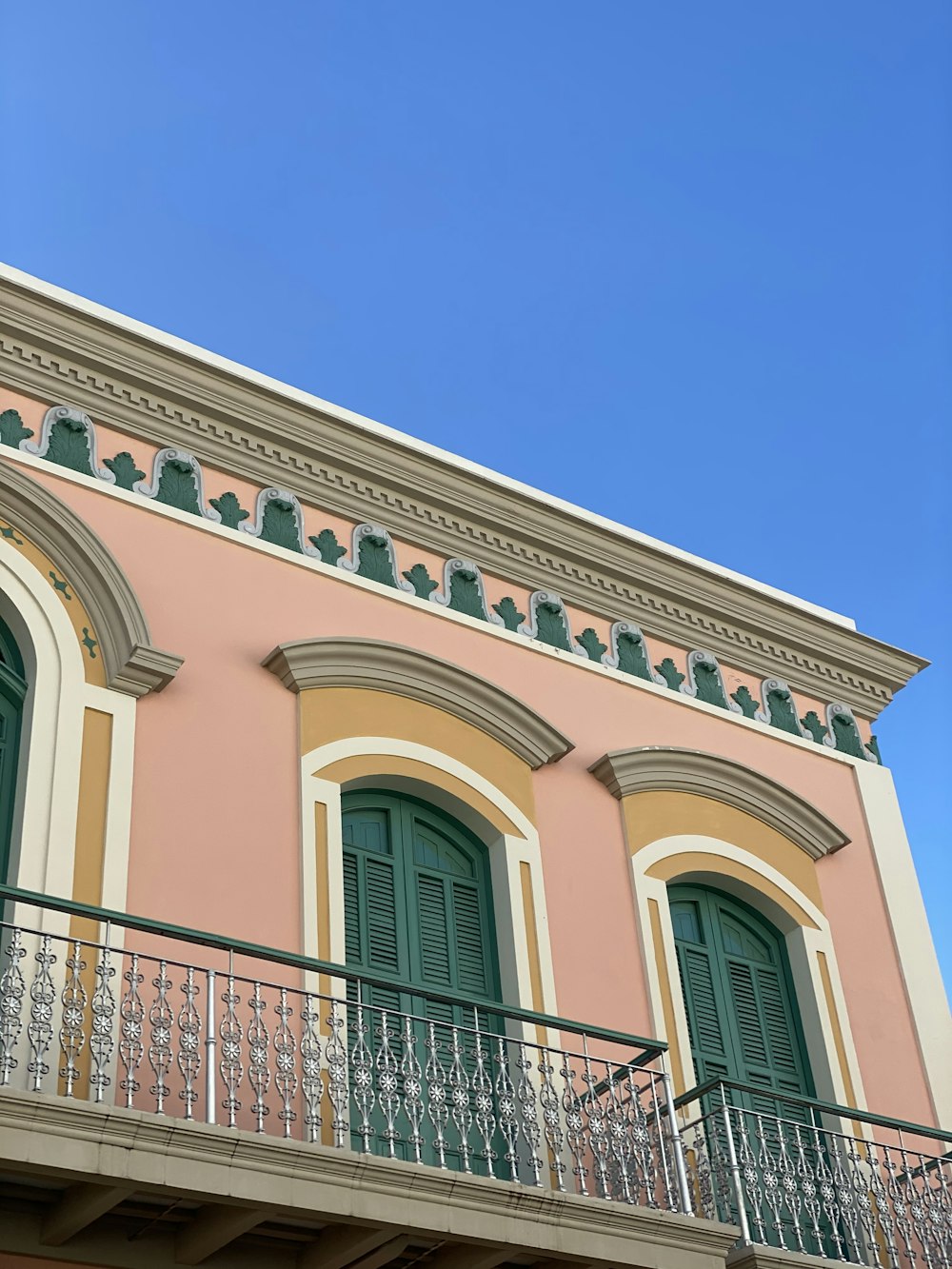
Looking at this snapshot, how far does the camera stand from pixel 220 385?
1098 centimetres

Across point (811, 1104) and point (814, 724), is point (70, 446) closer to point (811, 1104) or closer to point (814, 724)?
point (811, 1104)

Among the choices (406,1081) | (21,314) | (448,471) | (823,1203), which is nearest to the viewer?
(406,1081)

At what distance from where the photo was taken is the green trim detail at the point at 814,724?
42.5 feet

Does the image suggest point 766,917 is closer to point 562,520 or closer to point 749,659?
point 749,659

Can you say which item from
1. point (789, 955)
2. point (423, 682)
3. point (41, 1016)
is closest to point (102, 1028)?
point (41, 1016)

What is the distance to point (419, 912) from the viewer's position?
1005cm

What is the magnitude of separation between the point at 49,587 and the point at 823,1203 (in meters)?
5.56

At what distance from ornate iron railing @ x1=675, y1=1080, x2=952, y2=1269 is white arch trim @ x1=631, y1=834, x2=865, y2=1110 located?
0.42 m

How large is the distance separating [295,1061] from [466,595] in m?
4.00

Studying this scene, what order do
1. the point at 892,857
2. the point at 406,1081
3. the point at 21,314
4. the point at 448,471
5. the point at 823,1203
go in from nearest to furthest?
the point at 406,1081, the point at 823,1203, the point at 21,314, the point at 448,471, the point at 892,857

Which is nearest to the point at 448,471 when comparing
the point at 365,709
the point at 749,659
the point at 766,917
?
the point at 365,709

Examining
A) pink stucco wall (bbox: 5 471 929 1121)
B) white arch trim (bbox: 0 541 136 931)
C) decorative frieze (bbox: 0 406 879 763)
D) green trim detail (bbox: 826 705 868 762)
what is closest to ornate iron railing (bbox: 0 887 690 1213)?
white arch trim (bbox: 0 541 136 931)

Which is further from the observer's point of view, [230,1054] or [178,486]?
[178,486]

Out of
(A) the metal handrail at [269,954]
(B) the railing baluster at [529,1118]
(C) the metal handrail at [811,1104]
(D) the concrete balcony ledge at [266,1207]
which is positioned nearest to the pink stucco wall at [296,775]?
(A) the metal handrail at [269,954]
